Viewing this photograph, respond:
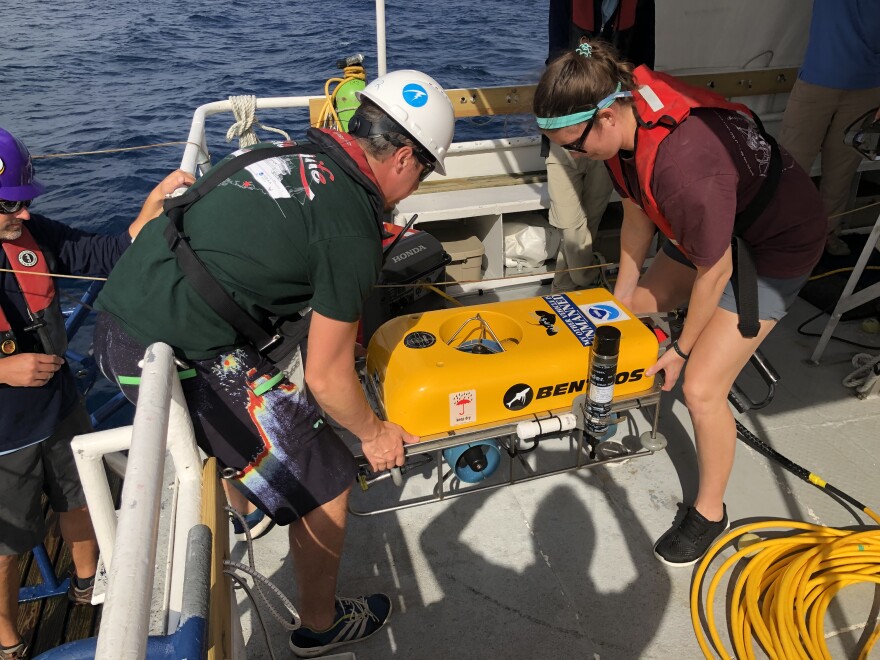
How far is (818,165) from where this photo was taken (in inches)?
204

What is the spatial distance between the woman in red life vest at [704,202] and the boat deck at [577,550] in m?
0.26

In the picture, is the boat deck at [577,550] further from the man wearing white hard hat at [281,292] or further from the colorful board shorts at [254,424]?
the colorful board shorts at [254,424]

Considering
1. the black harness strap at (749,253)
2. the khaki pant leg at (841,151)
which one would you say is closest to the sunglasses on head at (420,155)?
the black harness strap at (749,253)

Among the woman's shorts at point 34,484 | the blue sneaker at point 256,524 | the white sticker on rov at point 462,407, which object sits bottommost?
the blue sneaker at point 256,524

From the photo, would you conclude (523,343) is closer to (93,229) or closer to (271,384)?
(271,384)

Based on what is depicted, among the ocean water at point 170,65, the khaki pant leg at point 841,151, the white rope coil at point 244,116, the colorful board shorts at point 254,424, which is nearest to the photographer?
the colorful board shorts at point 254,424

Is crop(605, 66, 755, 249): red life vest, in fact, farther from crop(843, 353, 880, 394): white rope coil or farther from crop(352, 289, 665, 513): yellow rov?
crop(843, 353, 880, 394): white rope coil

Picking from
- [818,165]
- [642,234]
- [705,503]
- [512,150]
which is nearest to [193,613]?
[705,503]

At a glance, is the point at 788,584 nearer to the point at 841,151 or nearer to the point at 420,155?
the point at 420,155

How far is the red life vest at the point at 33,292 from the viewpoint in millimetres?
2293

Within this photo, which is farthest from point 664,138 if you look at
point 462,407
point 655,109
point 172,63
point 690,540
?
point 172,63

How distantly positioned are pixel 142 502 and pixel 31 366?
56.3 inches

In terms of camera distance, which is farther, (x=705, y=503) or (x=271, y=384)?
(x=705, y=503)

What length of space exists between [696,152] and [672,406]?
74.2 inches
